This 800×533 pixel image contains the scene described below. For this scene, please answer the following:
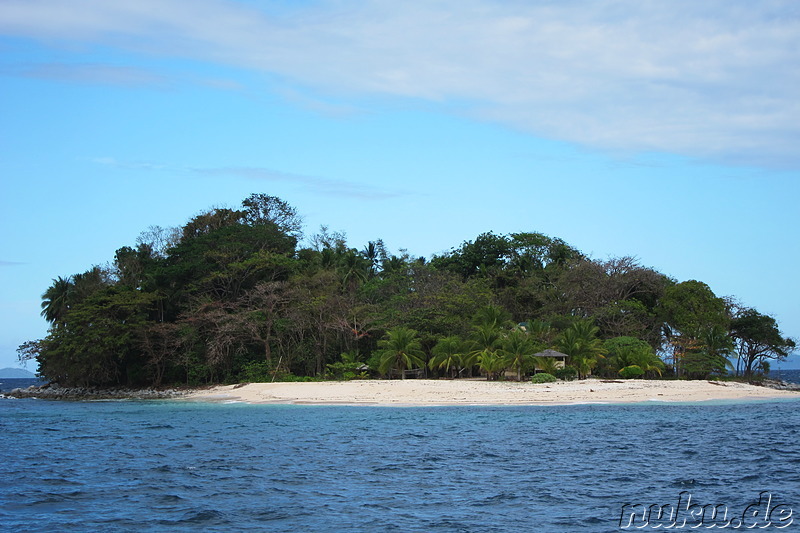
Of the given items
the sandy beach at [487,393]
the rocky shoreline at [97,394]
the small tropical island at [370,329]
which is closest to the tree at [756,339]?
the small tropical island at [370,329]

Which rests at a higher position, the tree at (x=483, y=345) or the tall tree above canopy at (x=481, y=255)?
the tall tree above canopy at (x=481, y=255)

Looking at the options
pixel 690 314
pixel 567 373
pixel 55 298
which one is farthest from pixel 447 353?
pixel 55 298

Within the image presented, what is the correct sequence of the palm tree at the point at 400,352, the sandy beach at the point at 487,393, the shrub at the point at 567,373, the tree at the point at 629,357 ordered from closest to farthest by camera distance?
1. the sandy beach at the point at 487,393
2. the shrub at the point at 567,373
3. the tree at the point at 629,357
4. the palm tree at the point at 400,352

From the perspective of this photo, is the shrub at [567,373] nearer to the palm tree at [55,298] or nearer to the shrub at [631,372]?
the shrub at [631,372]

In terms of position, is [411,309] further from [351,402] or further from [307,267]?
[351,402]

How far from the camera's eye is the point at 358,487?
1379 cm

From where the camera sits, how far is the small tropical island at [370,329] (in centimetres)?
3728

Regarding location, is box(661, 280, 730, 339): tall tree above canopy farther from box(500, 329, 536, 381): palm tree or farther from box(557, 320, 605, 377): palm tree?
box(500, 329, 536, 381): palm tree

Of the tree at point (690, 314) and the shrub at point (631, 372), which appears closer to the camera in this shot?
the shrub at point (631, 372)

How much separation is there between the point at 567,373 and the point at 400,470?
21865mm

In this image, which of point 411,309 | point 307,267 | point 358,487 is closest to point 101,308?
point 307,267

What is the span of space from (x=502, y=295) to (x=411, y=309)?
10664mm

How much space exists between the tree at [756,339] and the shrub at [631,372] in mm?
14129

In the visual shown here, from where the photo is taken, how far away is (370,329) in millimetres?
40812
